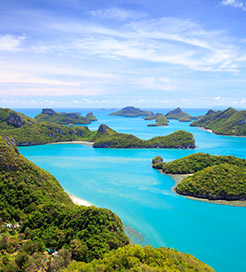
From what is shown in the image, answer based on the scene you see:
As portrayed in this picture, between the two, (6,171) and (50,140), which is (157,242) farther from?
(50,140)

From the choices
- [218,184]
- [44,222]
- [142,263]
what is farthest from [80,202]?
[218,184]

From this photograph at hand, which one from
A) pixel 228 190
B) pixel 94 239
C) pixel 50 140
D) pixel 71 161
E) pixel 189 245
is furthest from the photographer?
pixel 50 140

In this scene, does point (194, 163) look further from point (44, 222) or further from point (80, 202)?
point (44, 222)

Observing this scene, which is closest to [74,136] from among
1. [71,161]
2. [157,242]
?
[71,161]

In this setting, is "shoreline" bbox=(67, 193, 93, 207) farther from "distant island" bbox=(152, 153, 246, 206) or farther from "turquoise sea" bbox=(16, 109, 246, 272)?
"distant island" bbox=(152, 153, 246, 206)

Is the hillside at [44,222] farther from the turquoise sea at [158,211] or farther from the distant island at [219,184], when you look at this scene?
the distant island at [219,184]

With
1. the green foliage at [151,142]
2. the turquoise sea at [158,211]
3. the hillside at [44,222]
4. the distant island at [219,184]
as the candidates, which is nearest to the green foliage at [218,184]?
the distant island at [219,184]
